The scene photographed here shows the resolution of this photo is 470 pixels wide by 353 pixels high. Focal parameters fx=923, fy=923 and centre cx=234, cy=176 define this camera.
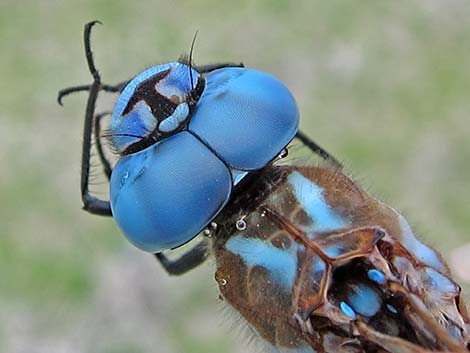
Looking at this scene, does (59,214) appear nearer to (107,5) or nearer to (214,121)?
(107,5)

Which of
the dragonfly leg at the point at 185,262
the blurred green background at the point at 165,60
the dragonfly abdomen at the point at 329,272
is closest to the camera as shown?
the dragonfly abdomen at the point at 329,272

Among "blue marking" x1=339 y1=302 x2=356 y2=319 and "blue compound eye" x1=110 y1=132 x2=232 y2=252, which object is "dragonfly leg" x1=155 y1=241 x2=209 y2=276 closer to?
"blue compound eye" x1=110 y1=132 x2=232 y2=252

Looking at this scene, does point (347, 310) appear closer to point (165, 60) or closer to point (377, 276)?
point (377, 276)

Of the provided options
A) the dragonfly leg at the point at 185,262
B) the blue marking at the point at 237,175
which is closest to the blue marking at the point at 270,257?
the blue marking at the point at 237,175

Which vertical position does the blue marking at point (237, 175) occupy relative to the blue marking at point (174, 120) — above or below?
below

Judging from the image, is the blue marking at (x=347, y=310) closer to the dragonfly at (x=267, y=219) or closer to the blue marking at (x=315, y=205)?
the dragonfly at (x=267, y=219)

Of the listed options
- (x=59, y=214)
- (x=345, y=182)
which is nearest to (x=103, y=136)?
(x=345, y=182)
